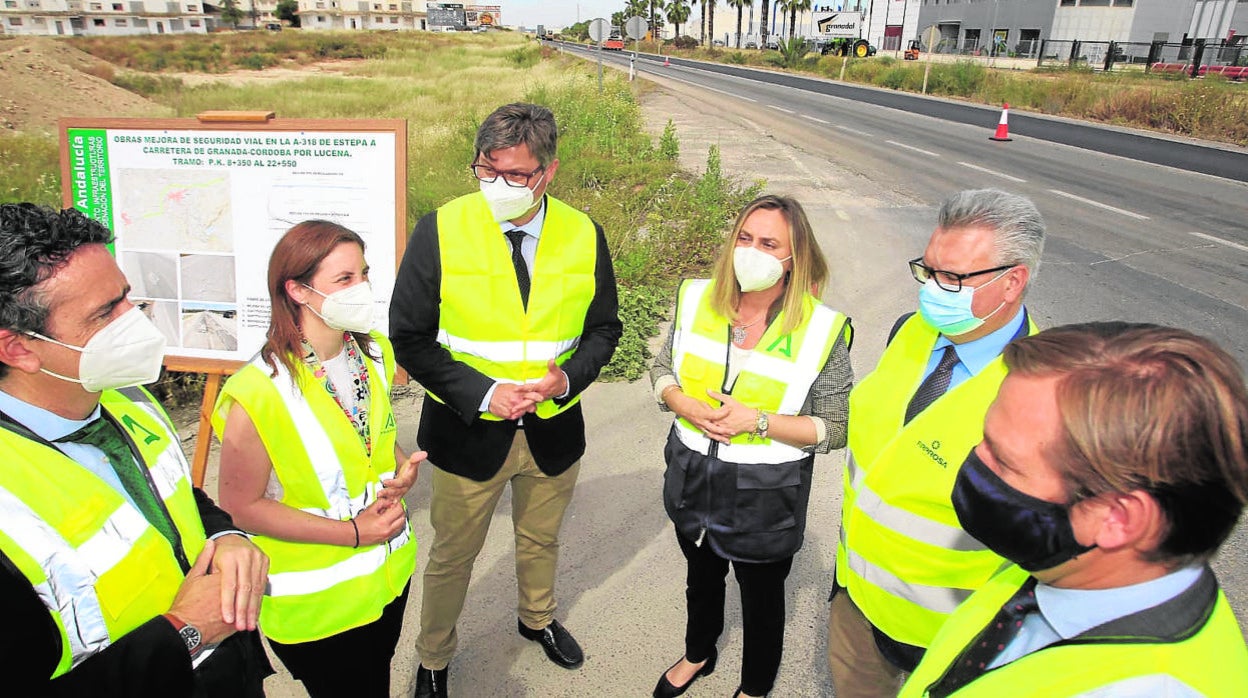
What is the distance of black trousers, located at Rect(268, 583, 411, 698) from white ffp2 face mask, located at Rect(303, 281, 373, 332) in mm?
882

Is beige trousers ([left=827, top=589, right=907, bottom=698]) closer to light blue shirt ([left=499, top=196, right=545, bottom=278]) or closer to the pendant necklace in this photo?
the pendant necklace

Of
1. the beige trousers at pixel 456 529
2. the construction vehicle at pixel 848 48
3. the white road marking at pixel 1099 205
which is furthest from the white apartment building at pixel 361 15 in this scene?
the beige trousers at pixel 456 529

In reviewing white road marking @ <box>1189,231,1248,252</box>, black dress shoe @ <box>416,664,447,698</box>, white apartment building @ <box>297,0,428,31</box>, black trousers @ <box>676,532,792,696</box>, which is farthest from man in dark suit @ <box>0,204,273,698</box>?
white apartment building @ <box>297,0,428,31</box>

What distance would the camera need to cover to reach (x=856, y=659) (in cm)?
215

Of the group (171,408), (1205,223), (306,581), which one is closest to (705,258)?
Result: (171,408)

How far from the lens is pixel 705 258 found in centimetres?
762

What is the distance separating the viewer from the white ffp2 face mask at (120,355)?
154 cm

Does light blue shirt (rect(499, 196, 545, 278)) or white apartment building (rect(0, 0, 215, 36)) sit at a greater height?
white apartment building (rect(0, 0, 215, 36))

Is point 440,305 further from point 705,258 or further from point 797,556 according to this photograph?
point 705,258

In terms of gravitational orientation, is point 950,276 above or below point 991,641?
above

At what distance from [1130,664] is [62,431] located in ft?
6.61

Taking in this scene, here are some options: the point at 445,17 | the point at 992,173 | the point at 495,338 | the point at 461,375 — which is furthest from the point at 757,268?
the point at 445,17

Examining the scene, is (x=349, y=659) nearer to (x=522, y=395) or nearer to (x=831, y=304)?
(x=522, y=395)

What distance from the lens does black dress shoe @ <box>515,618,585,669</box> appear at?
2.90 m
